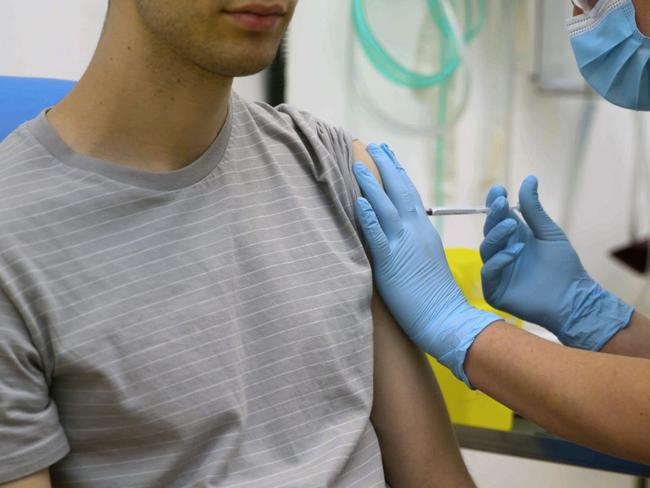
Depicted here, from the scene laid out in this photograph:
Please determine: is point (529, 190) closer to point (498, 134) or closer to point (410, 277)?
point (410, 277)

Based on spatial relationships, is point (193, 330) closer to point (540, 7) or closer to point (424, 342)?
point (424, 342)

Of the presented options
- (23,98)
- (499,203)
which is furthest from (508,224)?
(23,98)

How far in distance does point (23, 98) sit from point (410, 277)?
69cm

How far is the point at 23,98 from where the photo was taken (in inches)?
55.8

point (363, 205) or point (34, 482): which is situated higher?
point (363, 205)

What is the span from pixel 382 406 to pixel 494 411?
54cm

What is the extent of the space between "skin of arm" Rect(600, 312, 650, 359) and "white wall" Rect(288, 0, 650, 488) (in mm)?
1178

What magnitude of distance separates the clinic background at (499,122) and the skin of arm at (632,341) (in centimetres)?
115

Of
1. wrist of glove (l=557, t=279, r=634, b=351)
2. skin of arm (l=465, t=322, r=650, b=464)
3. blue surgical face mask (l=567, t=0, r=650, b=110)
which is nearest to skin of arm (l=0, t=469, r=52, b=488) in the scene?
skin of arm (l=465, t=322, r=650, b=464)

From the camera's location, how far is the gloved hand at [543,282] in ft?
5.25

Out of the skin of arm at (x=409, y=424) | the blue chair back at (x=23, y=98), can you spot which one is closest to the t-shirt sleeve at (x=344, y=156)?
the skin of arm at (x=409, y=424)

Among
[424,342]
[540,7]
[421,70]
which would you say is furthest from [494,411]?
[540,7]

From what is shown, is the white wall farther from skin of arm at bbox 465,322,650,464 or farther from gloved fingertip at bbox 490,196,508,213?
skin of arm at bbox 465,322,650,464

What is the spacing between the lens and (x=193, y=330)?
1097 millimetres
